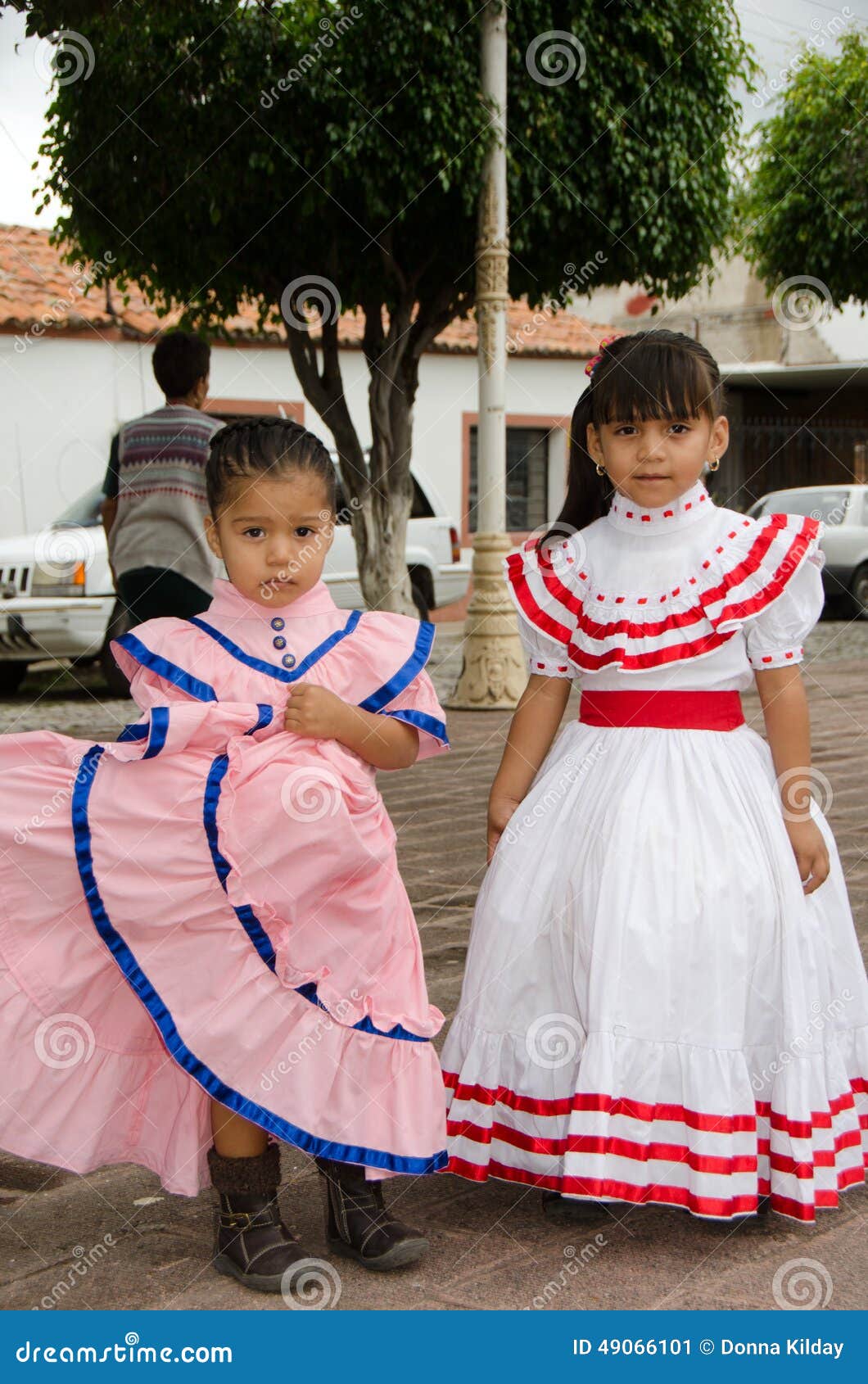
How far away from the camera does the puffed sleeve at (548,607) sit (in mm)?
2885

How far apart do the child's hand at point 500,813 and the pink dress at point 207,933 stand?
37cm

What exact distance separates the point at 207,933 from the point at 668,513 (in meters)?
1.13

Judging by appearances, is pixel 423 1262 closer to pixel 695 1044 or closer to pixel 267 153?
pixel 695 1044

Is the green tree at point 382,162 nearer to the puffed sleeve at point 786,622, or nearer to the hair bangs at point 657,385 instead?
the hair bangs at point 657,385

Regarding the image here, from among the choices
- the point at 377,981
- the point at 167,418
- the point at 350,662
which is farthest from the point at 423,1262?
the point at 167,418

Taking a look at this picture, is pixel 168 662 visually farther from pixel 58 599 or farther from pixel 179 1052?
pixel 58 599

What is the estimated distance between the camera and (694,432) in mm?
2773

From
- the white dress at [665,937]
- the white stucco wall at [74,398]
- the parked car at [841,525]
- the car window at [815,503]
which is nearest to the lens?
the white dress at [665,937]

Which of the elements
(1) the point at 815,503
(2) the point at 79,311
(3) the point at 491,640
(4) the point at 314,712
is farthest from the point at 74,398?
(4) the point at 314,712

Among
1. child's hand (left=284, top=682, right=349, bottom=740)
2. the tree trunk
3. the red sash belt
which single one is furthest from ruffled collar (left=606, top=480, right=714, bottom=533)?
the tree trunk

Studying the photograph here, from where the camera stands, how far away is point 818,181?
14648 mm

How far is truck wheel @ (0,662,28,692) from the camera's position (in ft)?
37.3

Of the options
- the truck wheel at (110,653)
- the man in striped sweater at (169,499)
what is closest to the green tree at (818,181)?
the truck wheel at (110,653)

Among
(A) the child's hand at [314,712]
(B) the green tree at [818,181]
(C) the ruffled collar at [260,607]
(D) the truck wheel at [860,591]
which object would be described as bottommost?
(D) the truck wheel at [860,591]
